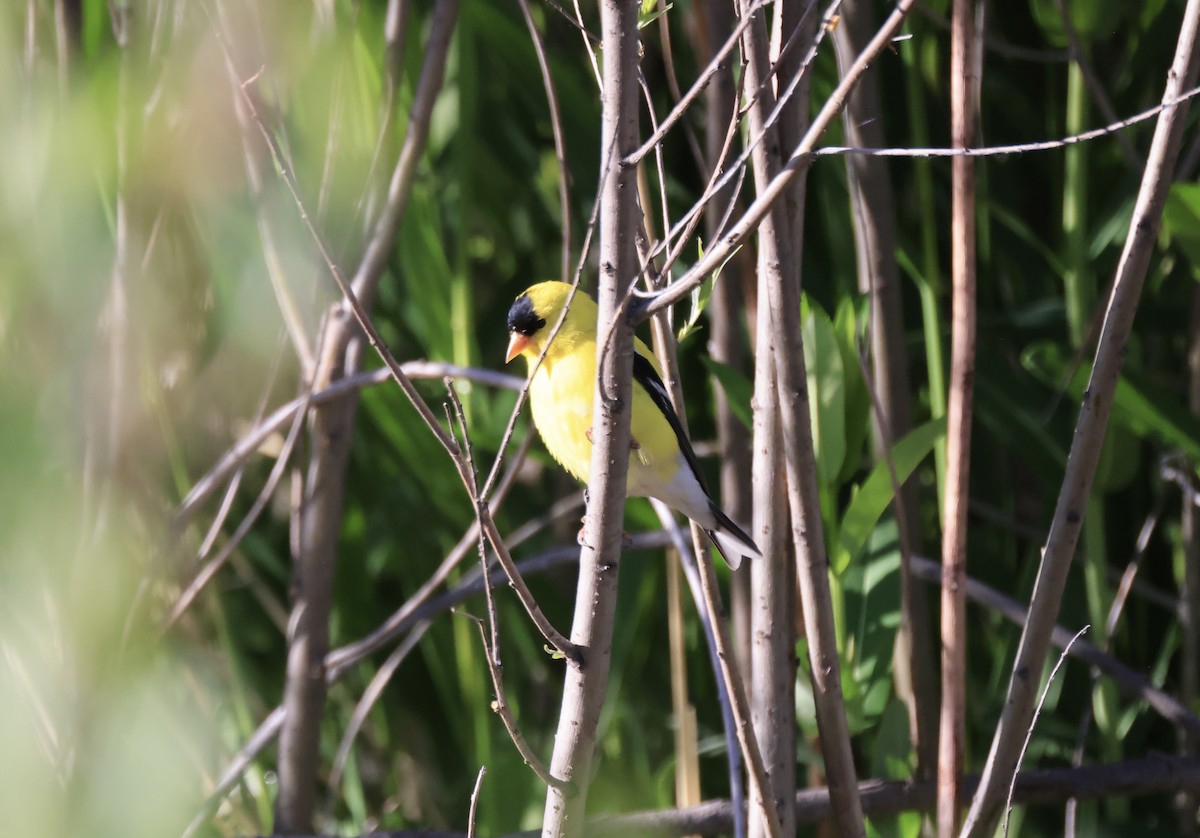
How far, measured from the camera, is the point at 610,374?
0.76m

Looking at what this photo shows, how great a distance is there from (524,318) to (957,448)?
2.55 ft

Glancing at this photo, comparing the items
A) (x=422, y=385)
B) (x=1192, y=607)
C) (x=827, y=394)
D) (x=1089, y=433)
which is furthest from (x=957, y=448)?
(x=422, y=385)

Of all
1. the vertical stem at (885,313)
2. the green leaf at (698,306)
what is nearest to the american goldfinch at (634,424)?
the vertical stem at (885,313)

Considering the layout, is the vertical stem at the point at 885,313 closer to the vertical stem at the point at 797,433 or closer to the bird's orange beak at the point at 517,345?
the vertical stem at the point at 797,433

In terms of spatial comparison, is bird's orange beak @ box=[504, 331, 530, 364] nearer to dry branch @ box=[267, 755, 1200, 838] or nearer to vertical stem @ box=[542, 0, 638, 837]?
dry branch @ box=[267, 755, 1200, 838]

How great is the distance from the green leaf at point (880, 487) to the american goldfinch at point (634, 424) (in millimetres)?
147

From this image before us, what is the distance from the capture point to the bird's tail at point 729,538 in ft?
4.58

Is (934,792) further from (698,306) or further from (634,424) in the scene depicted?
(698,306)

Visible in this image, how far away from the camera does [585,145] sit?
1848 mm

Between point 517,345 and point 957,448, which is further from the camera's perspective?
point 517,345

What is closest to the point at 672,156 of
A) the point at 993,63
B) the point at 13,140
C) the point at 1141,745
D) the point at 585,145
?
the point at 585,145

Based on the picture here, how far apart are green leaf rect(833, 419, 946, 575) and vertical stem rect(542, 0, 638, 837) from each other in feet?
1.53

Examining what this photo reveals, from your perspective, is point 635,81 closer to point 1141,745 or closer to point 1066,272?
point 1066,272

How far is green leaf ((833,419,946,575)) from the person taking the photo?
1.22 m
